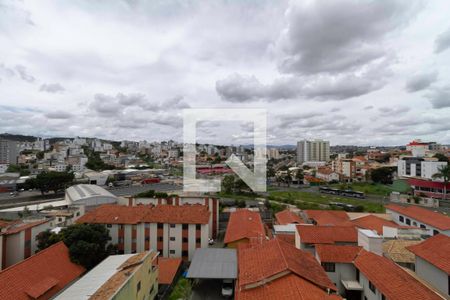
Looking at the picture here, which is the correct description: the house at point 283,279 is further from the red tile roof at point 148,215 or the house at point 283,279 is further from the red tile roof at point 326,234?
the red tile roof at point 148,215

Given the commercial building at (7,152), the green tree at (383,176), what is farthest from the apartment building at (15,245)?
the commercial building at (7,152)

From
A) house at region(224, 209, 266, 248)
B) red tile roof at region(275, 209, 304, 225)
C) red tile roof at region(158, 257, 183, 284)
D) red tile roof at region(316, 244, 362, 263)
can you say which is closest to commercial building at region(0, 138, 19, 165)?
red tile roof at region(158, 257, 183, 284)

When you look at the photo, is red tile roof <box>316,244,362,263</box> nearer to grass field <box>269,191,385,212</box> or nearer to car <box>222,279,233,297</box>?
car <box>222,279,233,297</box>

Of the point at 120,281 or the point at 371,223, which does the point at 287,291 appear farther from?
the point at 371,223

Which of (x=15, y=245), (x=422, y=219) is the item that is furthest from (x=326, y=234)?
(x=15, y=245)

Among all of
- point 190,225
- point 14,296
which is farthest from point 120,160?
point 14,296

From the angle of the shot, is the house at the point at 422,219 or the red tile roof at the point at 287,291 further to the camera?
the house at the point at 422,219
